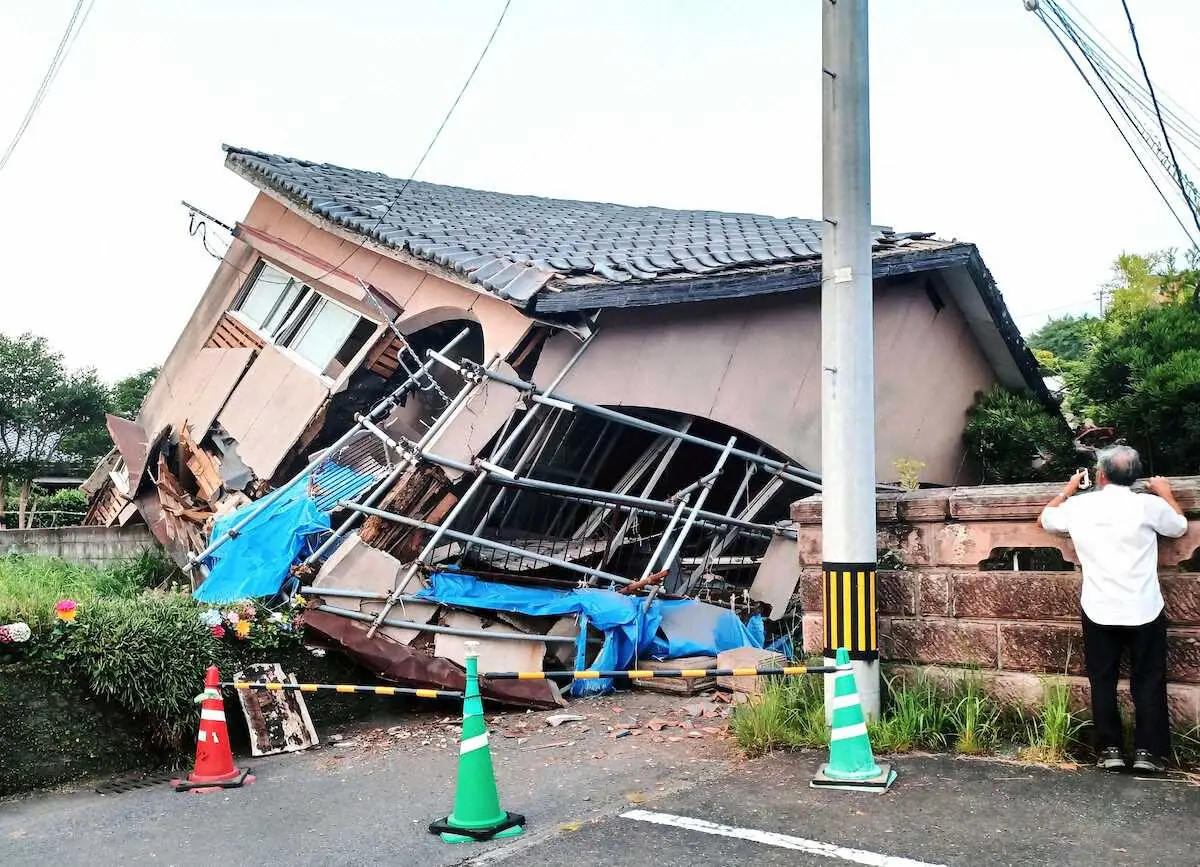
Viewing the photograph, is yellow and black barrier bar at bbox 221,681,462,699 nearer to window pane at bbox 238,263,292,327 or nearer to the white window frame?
the white window frame

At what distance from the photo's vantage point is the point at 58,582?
9922 mm

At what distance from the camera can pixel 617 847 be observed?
444cm

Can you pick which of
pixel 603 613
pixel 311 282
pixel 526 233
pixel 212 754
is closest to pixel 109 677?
pixel 212 754

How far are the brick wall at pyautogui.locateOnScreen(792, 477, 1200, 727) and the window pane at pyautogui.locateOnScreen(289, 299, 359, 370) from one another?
6.79 meters

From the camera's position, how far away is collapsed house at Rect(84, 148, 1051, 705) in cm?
901

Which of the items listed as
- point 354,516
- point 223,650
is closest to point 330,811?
point 223,650

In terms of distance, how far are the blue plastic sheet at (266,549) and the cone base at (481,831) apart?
435cm

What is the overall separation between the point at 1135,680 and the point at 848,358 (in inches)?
89.9

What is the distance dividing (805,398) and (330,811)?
23.1 ft

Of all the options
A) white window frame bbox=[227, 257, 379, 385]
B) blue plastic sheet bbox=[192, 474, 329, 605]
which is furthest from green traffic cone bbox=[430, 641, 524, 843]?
white window frame bbox=[227, 257, 379, 385]

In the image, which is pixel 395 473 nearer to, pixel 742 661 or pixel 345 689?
pixel 345 689

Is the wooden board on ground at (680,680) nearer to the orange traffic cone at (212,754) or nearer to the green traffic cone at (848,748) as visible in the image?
the green traffic cone at (848,748)

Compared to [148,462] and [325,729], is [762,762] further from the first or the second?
[148,462]

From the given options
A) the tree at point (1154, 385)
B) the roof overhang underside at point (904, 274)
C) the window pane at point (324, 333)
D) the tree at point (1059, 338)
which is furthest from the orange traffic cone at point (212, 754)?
the tree at point (1059, 338)
